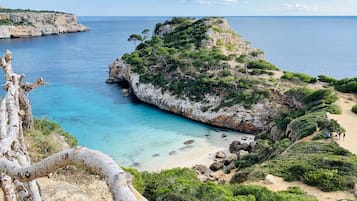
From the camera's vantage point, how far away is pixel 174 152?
80.8 feet

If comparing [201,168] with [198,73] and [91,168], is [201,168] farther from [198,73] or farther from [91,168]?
[91,168]

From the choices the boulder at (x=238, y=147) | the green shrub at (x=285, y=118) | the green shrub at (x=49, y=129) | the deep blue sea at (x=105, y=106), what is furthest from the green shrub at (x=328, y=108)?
the green shrub at (x=49, y=129)

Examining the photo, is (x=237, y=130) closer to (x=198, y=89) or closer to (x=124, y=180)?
Answer: (x=198, y=89)

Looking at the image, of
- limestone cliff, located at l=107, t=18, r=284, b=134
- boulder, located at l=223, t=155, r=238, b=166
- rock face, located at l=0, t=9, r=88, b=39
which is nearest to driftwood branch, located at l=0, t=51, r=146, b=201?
boulder, located at l=223, t=155, r=238, b=166

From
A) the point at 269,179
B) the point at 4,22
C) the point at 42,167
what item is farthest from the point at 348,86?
the point at 4,22

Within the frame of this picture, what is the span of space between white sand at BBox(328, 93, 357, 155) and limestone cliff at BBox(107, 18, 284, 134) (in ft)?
17.4

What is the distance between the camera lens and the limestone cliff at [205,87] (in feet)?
97.3

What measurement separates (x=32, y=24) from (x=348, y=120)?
108m

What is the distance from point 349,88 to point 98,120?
2205 centimetres

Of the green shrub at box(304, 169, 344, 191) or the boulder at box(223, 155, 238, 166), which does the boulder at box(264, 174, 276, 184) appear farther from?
the boulder at box(223, 155, 238, 166)

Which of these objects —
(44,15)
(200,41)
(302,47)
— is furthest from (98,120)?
(44,15)

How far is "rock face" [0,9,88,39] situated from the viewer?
10069cm

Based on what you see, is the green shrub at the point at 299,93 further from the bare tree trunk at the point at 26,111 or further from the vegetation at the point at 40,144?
the bare tree trunk at the point at 26,111

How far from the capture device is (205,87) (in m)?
33.2
